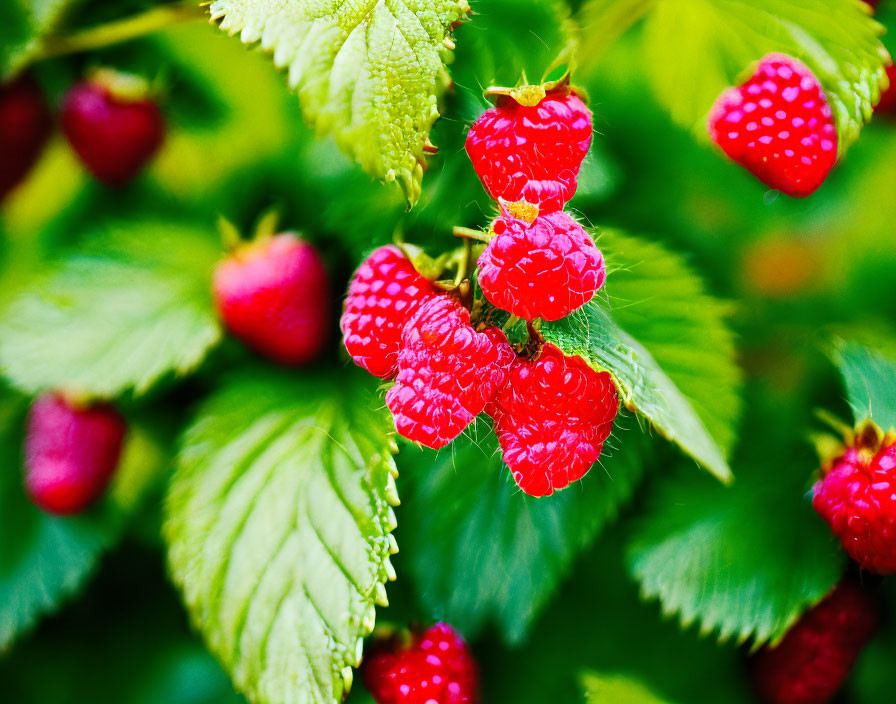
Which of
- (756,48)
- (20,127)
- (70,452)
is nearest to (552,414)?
(756,48)

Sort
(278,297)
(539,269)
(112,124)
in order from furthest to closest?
(112,124) < (278,297) < (539,269)

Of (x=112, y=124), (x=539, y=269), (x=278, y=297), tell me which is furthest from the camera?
(x=112, y=124)

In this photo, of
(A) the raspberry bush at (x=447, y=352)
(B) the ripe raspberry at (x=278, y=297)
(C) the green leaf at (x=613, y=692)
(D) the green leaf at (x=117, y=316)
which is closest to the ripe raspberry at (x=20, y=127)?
(A) the raspberry bush at (x=447, y=352)

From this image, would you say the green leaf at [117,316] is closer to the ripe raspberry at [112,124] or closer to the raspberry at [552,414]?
the ripe raspberry at [112,124]

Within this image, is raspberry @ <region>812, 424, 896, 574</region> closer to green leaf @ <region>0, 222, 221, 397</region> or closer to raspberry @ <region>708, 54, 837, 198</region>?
raspberry @ <region>708, 54, 837, 198</region>

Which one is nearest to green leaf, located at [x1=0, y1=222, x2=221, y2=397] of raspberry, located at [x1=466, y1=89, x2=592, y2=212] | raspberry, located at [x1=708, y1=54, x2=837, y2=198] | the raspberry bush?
the raspberry bush

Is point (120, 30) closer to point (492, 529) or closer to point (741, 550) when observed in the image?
point (492, 529)
